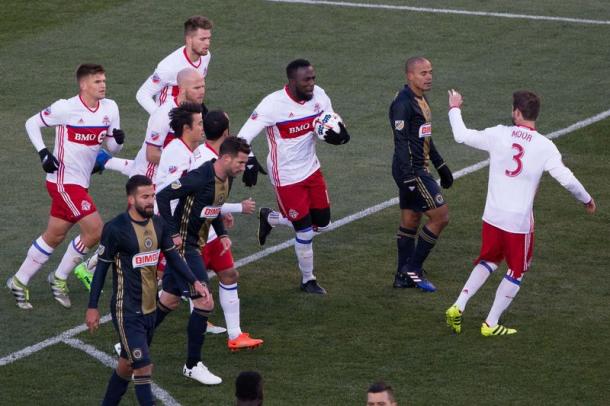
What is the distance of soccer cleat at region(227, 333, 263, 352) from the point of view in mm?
12062

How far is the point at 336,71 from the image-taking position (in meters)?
22.2

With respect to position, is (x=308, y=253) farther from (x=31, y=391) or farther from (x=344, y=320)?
(x=31, y=391)

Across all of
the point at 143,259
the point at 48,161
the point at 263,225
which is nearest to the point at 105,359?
the point at 143,259

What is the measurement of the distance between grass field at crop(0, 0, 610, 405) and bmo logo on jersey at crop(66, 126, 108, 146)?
164 centimetres

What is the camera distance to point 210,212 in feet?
37.5

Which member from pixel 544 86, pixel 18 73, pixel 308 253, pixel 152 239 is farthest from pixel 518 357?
pixel 18 73

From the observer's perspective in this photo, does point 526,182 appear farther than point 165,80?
No

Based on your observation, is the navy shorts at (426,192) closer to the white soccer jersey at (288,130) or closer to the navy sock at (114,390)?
the white soccer jersey at (288,130)

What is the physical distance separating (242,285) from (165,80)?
256cm

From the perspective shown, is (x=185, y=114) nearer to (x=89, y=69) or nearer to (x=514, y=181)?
(x=89, y=69)

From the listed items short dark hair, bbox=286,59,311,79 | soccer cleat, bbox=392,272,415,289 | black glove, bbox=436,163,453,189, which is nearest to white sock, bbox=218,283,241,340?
soccer cleat, bbox=392,272,415,289

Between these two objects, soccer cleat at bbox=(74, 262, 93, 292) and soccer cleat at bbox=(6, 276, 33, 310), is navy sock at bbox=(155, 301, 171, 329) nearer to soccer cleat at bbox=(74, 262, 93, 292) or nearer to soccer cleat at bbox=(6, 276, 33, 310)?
soccer cleat at bbox=(6, 276, 33, 310)

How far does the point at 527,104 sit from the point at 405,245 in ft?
8.37

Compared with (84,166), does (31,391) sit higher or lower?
lower
